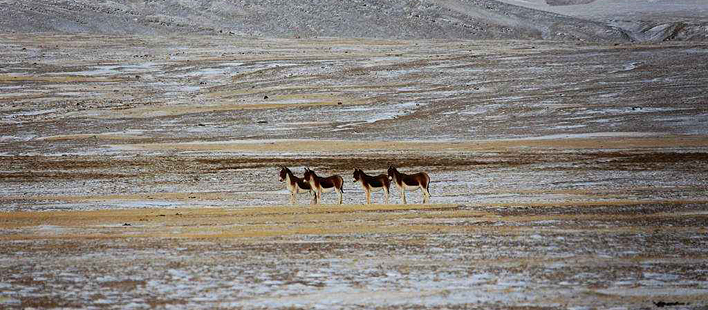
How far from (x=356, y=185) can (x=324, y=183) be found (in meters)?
2.34

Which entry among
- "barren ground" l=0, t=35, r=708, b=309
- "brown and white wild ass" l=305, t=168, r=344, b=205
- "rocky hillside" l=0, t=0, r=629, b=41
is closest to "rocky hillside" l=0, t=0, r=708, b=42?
"rocky hillside" l=0, t=0, r=629, b=41

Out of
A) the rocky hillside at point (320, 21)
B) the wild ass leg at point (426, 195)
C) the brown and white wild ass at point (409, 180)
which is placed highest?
the rocky hillside at point (320, 21)

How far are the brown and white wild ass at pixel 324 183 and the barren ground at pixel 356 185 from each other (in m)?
0.31

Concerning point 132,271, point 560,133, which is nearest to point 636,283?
point 132,271

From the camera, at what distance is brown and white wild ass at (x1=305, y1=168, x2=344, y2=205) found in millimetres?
15023

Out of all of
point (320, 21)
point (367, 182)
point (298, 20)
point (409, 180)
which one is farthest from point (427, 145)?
point (298, 20)

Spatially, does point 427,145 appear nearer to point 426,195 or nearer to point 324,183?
point 426,195

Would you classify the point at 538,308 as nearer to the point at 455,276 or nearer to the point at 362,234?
the point at 455,276

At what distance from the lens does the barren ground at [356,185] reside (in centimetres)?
1030

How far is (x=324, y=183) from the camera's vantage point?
1513 cm

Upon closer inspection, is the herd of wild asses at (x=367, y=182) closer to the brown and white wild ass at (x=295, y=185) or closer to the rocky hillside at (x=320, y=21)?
the brown and white wild ass at (x=295, y=185)

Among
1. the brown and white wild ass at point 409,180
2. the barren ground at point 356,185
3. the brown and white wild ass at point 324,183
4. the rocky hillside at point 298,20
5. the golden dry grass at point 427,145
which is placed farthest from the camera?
the rocky hillside at point 298,20

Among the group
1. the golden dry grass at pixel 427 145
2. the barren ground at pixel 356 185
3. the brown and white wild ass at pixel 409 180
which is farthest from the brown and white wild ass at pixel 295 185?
the golden dry grass at pixel 427 145

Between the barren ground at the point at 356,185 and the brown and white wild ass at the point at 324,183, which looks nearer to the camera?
the barren ground at the point at 356,185
